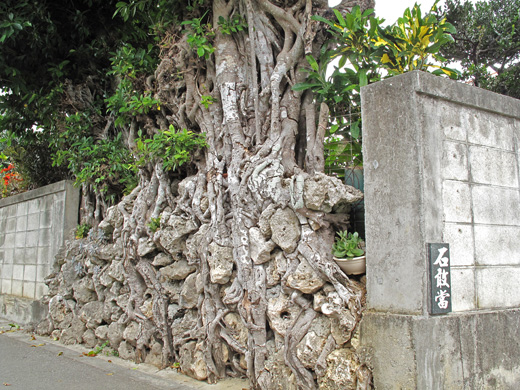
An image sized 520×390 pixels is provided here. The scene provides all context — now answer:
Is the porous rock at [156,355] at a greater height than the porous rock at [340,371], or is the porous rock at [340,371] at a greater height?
the porous rock at [340,371]

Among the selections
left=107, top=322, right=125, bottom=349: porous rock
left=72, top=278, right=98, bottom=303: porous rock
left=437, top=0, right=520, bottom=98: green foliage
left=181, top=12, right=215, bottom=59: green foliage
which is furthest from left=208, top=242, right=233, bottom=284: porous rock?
left=437, top=0, right=520, bottom=98: green foliage

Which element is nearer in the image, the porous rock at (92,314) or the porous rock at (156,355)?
the porous rock at (156,355)

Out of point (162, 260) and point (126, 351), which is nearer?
point (162, 260)

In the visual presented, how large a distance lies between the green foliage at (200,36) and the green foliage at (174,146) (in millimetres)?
953

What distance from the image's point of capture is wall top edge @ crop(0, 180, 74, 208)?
8.55 metres

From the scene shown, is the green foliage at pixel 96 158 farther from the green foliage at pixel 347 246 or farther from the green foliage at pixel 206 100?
the green foliage at pixel 347 246

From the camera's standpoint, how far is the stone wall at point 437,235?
3791 mm

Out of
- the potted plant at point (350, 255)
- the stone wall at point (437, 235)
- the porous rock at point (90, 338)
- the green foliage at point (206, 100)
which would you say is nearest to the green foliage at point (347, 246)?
the potted plant at point (350, 255)

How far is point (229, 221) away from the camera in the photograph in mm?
5453

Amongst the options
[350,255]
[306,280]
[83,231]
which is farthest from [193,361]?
[83,231]

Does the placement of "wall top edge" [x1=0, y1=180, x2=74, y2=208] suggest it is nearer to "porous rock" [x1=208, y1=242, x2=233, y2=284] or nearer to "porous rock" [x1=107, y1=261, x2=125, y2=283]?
"porous rock" [x1=107, y1=261, x2=125, y2=283]

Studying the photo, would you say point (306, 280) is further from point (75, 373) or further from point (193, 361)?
point (75, 373)

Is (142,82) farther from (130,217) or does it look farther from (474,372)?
(474,372)

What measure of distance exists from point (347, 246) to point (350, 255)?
3.3 inches
